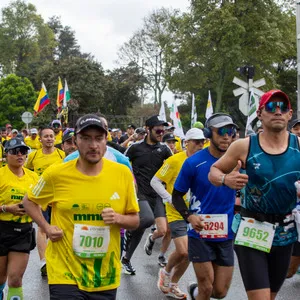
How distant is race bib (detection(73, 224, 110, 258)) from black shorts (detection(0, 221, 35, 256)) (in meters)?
2.18

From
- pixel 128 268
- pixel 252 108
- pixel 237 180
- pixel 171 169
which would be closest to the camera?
pixel 237 180

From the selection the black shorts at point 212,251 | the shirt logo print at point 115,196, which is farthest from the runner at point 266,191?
the black shorts at point 212,251

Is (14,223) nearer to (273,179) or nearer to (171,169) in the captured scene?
(171,169)

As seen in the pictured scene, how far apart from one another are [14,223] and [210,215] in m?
2.01

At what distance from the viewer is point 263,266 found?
14.6 feet

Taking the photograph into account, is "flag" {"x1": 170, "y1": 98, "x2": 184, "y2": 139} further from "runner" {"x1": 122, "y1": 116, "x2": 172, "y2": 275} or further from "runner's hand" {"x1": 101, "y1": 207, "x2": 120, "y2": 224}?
"runner's hand" {"x1": 101, "y1": 207, "x2": 120, "y2": 224}

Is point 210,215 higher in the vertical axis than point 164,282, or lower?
higher

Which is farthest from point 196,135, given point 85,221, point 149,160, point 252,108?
point 252,108

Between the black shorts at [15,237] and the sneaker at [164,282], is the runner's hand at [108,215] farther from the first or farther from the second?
the sneaker at [164,282]

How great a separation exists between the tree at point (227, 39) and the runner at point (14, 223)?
39.3 m

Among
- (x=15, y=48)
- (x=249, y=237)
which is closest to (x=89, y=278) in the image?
(x=249, y=237)

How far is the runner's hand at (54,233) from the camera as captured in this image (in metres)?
4.00

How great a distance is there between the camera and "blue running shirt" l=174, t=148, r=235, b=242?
566 centimetres

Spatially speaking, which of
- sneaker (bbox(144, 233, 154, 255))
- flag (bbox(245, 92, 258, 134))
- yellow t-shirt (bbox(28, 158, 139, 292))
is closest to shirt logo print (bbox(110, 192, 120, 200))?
yellow t-shirt (bbox(28, 158, 139, 292))
